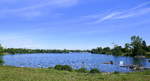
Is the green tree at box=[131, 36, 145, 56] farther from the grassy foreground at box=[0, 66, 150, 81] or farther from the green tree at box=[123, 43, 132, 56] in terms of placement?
the grassy foreground at box=[0, 66, 150, 81]

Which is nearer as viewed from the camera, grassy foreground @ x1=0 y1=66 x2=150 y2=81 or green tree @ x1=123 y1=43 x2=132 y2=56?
grassy foreground @ x1=0 y1=66 x2=150 y2=81

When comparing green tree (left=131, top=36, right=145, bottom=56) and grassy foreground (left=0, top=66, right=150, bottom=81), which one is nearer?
grassy foreground (left=0, top=66, right=150, bottom=81)

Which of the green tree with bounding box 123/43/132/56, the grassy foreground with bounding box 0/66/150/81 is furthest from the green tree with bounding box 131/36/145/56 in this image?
the grassy foreground with bounding box 0/66/150/81

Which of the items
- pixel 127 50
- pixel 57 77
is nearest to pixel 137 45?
pixel 127 50

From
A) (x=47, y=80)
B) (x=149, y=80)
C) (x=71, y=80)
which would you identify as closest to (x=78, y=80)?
(x=71, y=80)

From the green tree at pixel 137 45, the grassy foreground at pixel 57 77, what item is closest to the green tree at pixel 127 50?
the green tree at pixel 137 45

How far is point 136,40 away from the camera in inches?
6284

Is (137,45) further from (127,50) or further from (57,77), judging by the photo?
(57,77)

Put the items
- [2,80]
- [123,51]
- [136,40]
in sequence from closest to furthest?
[2,80] < [136,40] < [123,51]

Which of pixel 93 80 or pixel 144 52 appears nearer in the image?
pixel 93 80

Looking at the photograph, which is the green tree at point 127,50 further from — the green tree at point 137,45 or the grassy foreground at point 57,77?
the grassy foreground at point 57,77

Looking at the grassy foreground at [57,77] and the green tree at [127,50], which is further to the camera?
the green tree at [127,50]

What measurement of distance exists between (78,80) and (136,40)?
148496 mm

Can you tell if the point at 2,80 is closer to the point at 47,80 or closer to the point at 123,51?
the point at 47,80
